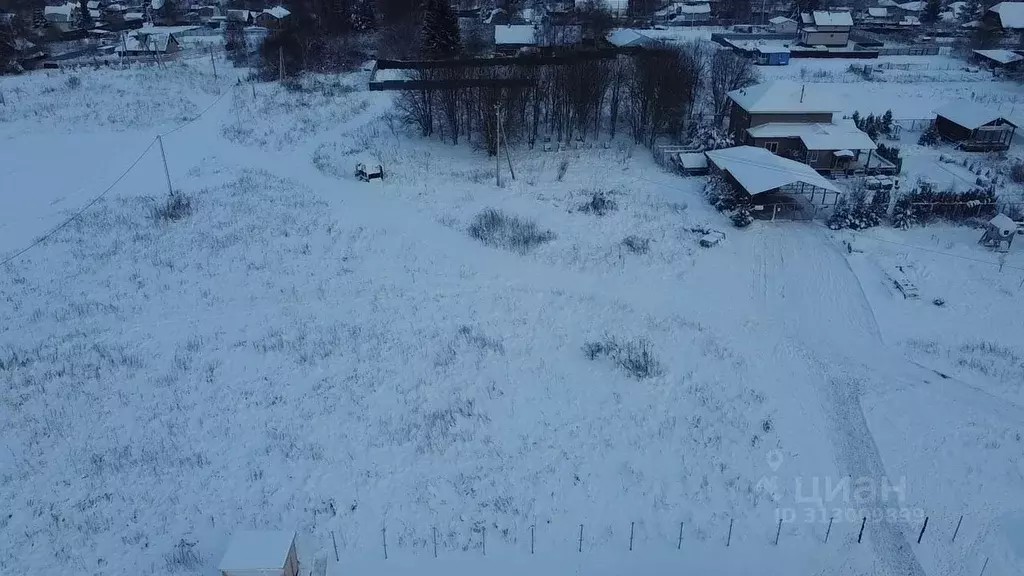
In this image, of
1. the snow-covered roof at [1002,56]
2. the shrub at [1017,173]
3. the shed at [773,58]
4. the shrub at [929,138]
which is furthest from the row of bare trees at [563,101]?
the snow-covered roof at [1002,56]

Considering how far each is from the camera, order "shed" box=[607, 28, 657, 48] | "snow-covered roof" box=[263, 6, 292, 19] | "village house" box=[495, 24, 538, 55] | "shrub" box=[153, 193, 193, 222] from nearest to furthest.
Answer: "shrub" box=[153, 193, 193, 222]
"shed" box=[607, 28, 657, 48]
"village house" box=[495, 24, 538, 55]
"snow-covered roof" box=[263, 6, 292, 19]

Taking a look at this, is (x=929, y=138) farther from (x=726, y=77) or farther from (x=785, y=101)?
(x=726, y=77)

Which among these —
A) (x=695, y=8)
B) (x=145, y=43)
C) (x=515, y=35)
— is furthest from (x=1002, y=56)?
(x=145, y=43)

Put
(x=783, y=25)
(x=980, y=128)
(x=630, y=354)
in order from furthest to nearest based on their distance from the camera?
1. (x=783, y=25)
2. (x=980, y=128)
3. (x=630, y=354)

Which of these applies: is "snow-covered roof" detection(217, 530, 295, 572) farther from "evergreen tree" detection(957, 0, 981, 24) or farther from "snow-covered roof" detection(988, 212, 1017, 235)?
"evergreen tree" detection(957, 0, 981, 24)

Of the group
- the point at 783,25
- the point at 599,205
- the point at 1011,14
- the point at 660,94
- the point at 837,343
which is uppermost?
the point at 1011,14

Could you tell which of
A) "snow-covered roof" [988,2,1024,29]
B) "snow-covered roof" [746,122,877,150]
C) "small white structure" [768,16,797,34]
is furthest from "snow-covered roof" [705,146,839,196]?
"snow-covered roof" [988,2,1024,29]

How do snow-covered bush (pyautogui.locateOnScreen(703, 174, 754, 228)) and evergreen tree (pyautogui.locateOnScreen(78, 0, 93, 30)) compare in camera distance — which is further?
evergreen tree (pyautogui.locateOnScreen(78, 0, 93, 30))
